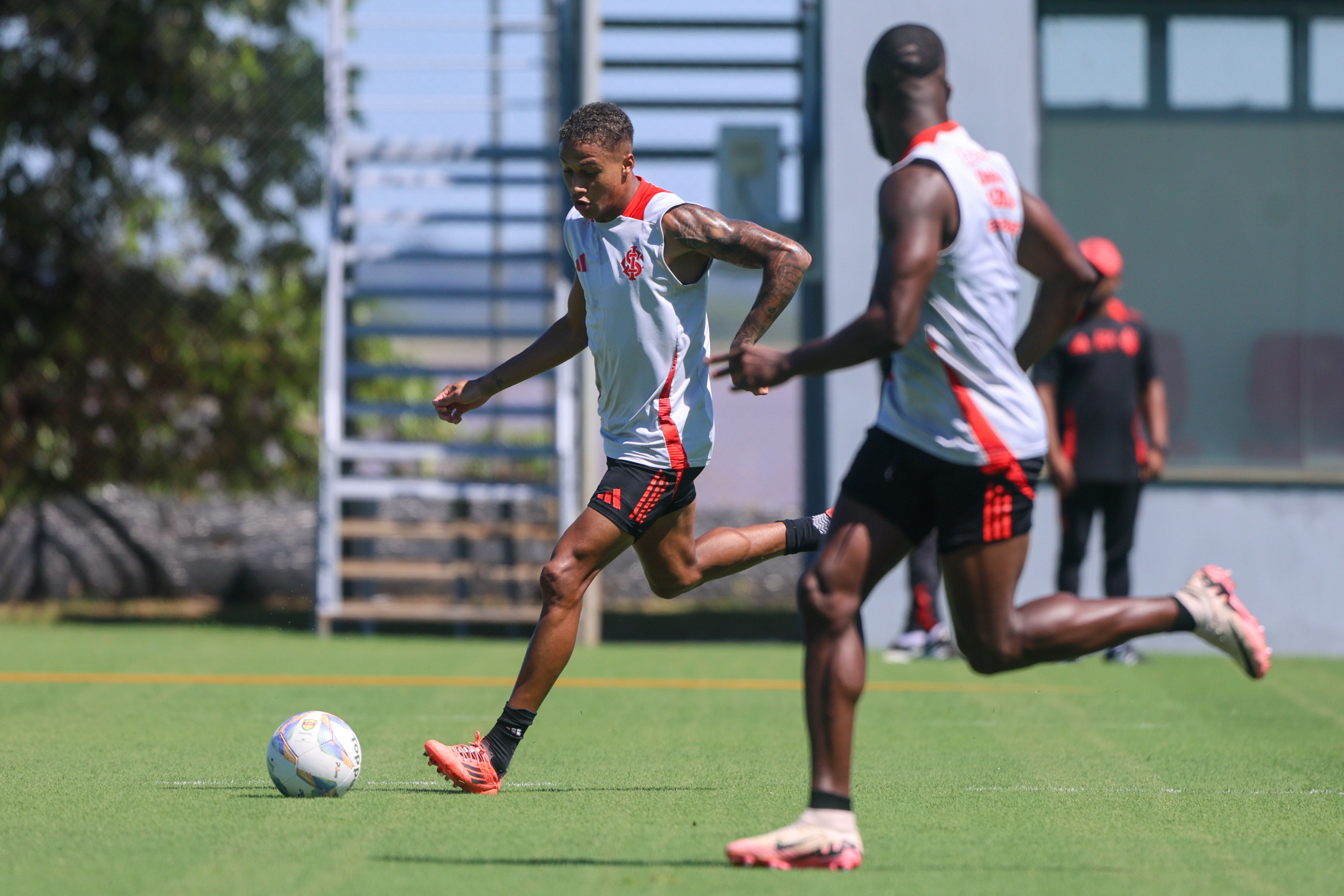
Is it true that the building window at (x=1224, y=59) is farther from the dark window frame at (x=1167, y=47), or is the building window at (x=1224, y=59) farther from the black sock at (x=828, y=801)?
the black sock at (x=828, y=801)

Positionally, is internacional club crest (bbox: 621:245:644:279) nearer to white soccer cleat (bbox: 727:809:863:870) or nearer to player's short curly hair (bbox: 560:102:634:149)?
player's short curly hair (bbox: 560:102:634:149)

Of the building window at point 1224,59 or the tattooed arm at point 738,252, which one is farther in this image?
the building window at point 1224,59

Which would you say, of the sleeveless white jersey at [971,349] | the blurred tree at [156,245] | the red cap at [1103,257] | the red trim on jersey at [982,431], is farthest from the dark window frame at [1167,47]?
the red trim on jersey at [982,431]

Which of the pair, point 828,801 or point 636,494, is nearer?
point 828,801

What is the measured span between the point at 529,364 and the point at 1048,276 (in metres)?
1.93

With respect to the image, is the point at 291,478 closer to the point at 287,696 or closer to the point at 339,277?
the point at 339,277

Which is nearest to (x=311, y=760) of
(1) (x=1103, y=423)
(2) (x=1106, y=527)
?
(1) (x=1103, y=423)

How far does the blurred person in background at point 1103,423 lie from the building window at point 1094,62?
170 cm

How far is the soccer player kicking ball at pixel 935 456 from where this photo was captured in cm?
386

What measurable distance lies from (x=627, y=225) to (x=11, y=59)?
11.1m

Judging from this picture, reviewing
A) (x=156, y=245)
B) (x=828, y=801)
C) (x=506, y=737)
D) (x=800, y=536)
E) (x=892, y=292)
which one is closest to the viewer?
(x=892, y=292)

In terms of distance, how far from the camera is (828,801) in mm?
3867

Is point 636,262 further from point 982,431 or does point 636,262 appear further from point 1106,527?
point 1106,527

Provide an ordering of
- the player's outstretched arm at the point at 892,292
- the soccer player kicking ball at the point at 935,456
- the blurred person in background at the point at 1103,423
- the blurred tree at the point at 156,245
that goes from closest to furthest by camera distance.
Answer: the player's outstretched arm at the point at 892,292, the soccer player kicking ball at the point at 935,456, the blurred person in background at the point at 1103,423, the blurred tree at the point at 156,245
